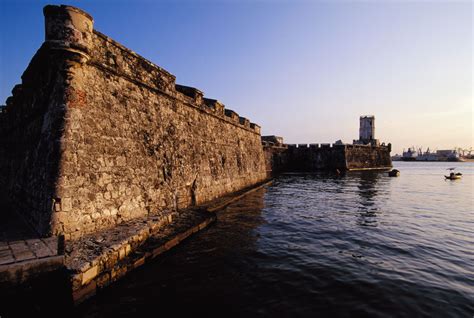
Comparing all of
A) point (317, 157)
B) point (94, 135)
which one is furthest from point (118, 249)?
point (317, 157)

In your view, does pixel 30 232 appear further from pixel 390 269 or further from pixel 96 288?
pixel 390 269

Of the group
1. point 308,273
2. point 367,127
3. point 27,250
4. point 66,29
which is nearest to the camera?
point 27,250

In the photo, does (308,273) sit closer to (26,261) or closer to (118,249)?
(118,249)

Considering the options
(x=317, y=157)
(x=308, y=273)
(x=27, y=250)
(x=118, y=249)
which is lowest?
(x=308, y=273)

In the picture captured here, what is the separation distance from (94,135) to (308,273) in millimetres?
5929

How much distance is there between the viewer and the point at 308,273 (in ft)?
16.7

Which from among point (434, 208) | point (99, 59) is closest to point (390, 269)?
point (99, 59)

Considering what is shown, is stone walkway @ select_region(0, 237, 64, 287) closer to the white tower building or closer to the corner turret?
the corner turret

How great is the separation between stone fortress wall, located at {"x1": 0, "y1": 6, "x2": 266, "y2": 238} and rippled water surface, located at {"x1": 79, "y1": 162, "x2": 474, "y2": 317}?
76.9 inches

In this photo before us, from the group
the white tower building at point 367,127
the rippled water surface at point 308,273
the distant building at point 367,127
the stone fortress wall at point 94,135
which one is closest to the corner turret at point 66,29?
the stone fortress wall at point 94,135

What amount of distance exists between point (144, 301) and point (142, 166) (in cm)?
417

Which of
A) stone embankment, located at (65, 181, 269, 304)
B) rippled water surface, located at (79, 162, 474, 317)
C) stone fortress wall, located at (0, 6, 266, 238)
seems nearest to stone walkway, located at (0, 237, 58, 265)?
stone embankment, located at (65, 181, 269, 304)

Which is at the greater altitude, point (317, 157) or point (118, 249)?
point (317, 157)

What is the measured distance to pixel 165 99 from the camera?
9070 mm
